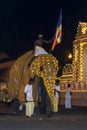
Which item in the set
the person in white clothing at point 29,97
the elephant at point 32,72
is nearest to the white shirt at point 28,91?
the person in white clothing at point 29,97

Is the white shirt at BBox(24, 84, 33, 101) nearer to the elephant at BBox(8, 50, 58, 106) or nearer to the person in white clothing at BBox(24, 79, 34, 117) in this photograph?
the person in white clothing at BBox(24, 79, 34, 117)

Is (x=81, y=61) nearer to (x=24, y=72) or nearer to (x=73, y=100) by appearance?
(x=73, y=100)

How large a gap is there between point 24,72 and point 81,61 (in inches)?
590

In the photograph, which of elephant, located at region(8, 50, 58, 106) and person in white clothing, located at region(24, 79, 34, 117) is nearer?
elephant, located at region(8, 50, 58, 106)

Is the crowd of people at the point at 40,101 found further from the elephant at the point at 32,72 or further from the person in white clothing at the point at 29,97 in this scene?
the elephant at the point at 32,72

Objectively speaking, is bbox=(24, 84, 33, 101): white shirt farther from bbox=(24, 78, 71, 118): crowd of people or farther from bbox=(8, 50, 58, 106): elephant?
bbox=(8, 50, 58, 106): elephant

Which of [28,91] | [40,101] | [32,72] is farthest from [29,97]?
[32,72]

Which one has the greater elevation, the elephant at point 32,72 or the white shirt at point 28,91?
the elephant at point 32,72

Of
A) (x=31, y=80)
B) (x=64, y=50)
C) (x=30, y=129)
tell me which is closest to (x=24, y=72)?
(x=31, y=80)

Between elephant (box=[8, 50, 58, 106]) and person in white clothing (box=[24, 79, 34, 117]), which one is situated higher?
elephant (box=[8, 50, 58, 106])

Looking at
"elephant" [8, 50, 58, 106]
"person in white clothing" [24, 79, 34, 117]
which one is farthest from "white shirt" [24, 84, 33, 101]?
"elephant" [8, 50, 58, 106]

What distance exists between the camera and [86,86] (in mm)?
34906

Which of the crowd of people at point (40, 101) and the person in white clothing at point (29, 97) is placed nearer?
the crowd of people at point (40, 101)

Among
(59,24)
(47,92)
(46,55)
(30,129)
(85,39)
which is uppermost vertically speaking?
(85,39)
